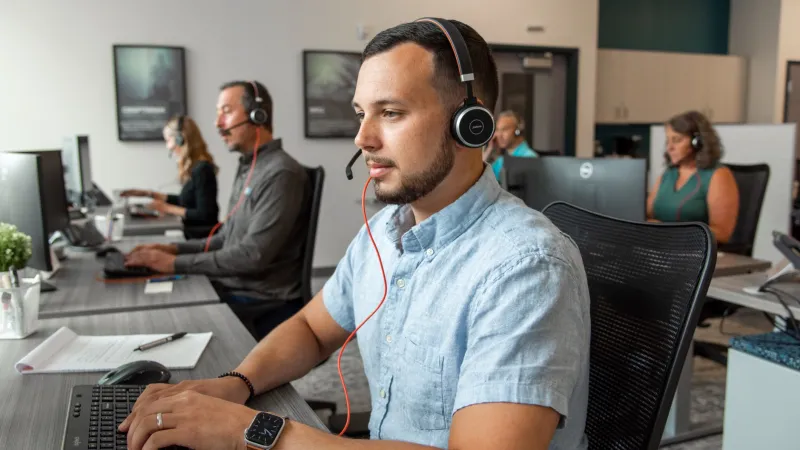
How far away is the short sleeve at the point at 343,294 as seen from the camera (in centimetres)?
131

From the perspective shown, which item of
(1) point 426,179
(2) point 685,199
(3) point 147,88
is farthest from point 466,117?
(3) point 147,88

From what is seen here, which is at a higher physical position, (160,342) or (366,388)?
(160,342)

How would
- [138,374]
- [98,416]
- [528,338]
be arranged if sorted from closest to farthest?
[528,338] → [98,416] → [138,374]

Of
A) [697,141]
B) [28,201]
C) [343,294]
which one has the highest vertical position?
[697,141]

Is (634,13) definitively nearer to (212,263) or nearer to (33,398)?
(212,263)

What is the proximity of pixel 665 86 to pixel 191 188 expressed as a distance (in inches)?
191

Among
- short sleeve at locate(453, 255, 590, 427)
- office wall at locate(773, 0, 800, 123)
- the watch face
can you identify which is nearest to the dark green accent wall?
office wall at locate(773, 0, 800, 123)

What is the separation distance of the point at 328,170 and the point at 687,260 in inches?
177

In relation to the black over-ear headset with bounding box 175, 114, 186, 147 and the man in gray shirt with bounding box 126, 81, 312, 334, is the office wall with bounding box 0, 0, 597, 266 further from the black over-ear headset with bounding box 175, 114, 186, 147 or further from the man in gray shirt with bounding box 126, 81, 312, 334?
the man in gray shirt with bounding box 126, 81, 312, 334

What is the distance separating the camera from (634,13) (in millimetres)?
6867

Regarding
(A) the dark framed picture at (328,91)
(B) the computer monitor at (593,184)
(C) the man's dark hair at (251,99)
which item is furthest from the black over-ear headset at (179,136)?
(B) the computer monitor at (593,184)

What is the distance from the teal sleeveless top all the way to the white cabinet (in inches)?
121

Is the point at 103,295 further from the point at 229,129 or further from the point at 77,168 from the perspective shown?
the point at 77,168

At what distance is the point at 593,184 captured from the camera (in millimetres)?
2168
